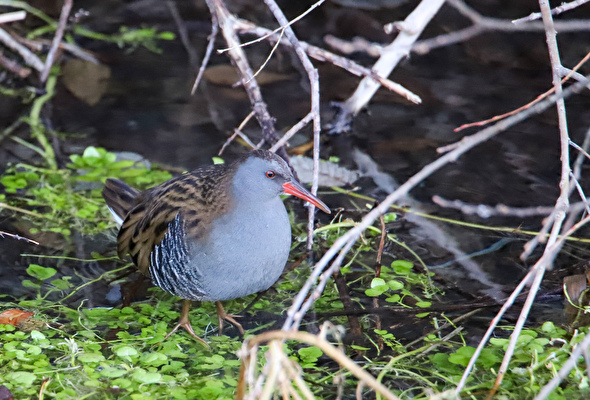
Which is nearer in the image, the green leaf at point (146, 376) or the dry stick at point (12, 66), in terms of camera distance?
the green leaf at point (146, 376)

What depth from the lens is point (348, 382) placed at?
307 cm

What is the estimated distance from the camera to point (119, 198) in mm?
4043

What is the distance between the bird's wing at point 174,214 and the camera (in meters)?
3.33

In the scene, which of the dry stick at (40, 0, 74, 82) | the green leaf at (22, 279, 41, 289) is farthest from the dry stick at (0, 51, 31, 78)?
the green leaf at (22, 279, 41, 289)

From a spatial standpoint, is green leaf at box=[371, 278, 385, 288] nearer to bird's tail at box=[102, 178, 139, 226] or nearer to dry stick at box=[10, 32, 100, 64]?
bird's tail at box=[102, 178, 139, 226]

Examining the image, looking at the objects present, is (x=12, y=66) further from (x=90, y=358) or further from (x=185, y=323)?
(x=90, y=358)

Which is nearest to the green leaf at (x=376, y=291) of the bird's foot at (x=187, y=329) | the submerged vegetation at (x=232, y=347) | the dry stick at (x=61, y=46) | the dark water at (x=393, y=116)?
the submerged vegetation at (x=232, y=347)

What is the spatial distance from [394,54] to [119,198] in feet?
7.16

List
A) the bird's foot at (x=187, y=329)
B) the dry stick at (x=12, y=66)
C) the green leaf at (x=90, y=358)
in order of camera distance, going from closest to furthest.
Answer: the green leaf at (x=90, y=358) < the bird's foot at (x=187, y=329) < the dry stick at (x=12, y=66)

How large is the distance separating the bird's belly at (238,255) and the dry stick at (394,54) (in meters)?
1.41

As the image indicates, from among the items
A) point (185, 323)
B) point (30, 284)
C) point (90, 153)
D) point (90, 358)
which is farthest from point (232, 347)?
point (90, 153)

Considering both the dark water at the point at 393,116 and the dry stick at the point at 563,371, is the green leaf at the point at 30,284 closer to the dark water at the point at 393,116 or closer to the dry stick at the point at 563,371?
the dark water at the point at 393,116

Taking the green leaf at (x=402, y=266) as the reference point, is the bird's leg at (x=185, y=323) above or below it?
below

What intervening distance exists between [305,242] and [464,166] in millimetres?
1434
